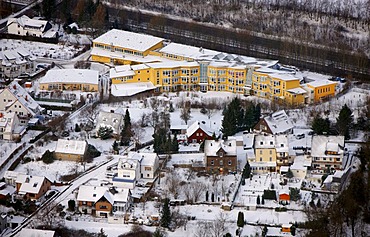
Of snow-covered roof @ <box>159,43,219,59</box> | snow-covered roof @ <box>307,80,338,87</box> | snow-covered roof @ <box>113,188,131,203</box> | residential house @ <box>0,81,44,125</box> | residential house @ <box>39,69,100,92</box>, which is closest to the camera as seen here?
snow-covered roof @ <box>113,188,131,203</box>

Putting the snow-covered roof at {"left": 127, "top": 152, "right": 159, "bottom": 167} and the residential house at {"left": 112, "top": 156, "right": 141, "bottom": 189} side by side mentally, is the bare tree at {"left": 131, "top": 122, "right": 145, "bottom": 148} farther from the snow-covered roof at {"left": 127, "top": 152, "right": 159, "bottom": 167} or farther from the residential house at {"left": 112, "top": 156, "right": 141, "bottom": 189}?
the residential house at {"left": 112, "top": 156, "right": 141, "bottom": 189}

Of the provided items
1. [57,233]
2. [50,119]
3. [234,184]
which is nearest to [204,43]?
[50,119]

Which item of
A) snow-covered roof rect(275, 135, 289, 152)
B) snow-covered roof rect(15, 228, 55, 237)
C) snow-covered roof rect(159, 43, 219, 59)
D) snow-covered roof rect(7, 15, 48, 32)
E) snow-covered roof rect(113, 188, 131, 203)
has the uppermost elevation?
snow-covered roof rect(7, 15, 48, 32)

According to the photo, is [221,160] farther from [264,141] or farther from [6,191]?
[6,191]

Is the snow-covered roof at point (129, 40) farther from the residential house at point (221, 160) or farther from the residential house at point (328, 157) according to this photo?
the residential house at point (328, 157)

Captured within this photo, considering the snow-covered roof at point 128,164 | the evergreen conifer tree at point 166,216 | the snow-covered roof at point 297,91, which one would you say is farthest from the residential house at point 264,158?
the snow-covered roof at point 297,91

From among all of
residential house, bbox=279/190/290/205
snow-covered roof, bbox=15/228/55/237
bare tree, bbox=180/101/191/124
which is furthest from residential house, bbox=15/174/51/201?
residential house, bbox=279/190/290/205

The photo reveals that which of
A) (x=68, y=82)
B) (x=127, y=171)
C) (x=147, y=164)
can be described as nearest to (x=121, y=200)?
(x=127, y=171)
